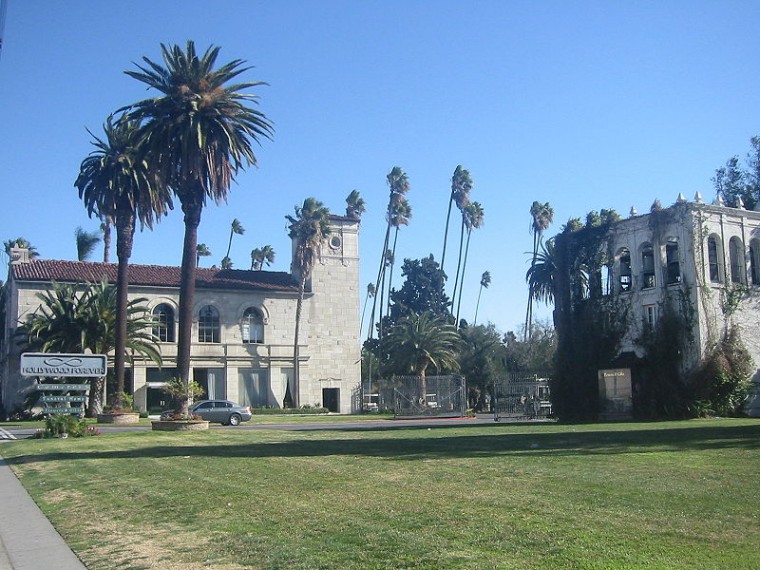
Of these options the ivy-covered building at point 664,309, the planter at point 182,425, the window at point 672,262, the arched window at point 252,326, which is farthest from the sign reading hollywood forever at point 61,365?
the arched window at point 252,326

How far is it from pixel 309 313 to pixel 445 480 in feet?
193

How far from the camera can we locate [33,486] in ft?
54.6

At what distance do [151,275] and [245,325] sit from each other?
8546 mm

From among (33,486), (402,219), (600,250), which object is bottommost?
(33,486)

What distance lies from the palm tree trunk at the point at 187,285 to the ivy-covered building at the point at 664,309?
18.3 meters

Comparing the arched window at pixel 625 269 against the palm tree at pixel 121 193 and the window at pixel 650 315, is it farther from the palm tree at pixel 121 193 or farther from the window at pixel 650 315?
the palm tree at pixel 121 193

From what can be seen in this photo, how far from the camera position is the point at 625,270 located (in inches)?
1722

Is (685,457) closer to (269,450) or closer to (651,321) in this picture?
(269,450)

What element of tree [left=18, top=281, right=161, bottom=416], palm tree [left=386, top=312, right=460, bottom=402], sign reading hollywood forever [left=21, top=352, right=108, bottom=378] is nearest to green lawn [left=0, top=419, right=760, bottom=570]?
sign reading hollywood forever [left=21, top=352, right=108, bottom=378]

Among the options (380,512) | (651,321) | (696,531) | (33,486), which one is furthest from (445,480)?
(651,321)

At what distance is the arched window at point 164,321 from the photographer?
64.8 m

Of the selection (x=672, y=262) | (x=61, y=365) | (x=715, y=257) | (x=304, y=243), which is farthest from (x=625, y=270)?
(x=304, y=243)

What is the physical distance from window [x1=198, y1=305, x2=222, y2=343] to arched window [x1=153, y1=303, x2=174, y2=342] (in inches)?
90.3

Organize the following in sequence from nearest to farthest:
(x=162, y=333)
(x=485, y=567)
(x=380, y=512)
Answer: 1. (x=485, y=567)
2. (x=380, y=512)
3. (x=162, y=333)
